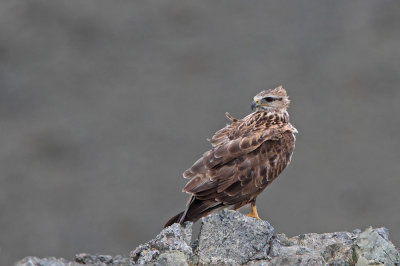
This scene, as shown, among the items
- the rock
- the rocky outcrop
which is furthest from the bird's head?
the rock

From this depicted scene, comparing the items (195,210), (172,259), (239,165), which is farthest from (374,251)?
(239,165)

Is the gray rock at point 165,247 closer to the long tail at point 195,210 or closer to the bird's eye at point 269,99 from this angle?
the long tail at point 195,210

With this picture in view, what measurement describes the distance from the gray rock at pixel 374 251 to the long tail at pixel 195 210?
2.39m

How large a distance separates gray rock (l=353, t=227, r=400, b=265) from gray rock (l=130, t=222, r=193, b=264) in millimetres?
1699

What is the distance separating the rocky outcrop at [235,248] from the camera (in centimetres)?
784

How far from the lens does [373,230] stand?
Result: 8164 millimetres

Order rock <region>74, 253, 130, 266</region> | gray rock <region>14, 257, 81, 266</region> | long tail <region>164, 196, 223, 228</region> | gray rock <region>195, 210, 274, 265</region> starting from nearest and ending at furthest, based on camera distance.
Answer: gray rock <region>14, 257, 81, 266</region>
rock <region>74, 253, 130, 266</region>
gray rock <region>195, 210, 274, 265</region>
long tail <region>164, 196, 223, 228</region>

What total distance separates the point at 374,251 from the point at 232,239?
4.70ft

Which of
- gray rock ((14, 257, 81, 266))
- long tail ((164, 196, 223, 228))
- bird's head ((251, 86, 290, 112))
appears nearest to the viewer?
gray rock ((14, 257, 81, 266))

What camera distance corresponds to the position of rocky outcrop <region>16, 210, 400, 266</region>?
7.84m

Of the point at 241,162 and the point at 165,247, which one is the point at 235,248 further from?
the point at 241,162

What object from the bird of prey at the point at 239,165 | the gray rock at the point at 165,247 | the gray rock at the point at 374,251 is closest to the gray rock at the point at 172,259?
the gray rock at the point at 165,247

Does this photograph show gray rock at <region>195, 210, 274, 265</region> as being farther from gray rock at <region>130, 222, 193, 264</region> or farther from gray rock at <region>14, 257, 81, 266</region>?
gray rock at <region>14, 257, 81, 266</region>

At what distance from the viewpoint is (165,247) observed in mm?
7973
